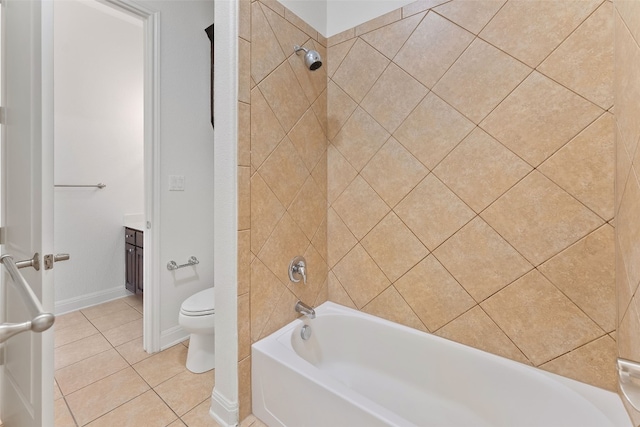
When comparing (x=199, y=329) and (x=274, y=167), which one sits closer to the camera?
(x=274, y=167)

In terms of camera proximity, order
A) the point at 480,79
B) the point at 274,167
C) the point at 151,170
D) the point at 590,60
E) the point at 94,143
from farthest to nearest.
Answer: the point at 94,143 < the point at 151,170 < the point at 274,167 < the point at 480,79 < the point at 590,60

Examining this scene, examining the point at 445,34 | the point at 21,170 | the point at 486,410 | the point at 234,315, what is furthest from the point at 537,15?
the point at 21,170

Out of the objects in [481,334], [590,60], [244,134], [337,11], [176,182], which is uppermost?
[337,11]

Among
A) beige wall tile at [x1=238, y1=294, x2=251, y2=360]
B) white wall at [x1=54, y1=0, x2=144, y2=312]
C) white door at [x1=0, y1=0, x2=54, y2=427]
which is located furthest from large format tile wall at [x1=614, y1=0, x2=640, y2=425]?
white wall at [x1=54, y1=0, x2=144, y2=312]

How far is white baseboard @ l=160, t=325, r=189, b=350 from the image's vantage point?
192 centimetres

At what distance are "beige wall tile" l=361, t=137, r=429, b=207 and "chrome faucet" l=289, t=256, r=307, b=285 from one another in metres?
0.58

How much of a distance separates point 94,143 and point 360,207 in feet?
8.26

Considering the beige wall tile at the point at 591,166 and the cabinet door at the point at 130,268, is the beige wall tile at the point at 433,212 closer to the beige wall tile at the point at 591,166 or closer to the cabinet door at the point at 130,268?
the beige wall tile at the point at 591,166

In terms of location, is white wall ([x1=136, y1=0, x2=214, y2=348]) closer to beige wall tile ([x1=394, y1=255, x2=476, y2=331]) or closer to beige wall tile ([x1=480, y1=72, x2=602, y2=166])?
beige wall tile ([x1=394, y1=255, x2=476, y2=331])

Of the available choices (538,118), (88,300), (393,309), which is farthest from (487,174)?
(88,300)

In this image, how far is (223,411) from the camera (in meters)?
1.29

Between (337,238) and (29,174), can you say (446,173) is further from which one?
(29,174)

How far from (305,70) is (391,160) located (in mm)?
692

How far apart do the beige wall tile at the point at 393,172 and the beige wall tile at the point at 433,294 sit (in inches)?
14.8
